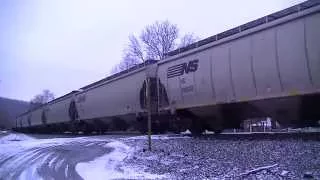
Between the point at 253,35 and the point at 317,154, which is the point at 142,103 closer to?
the point at 253,35

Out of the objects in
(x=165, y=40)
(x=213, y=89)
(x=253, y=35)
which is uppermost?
(x=165, y=40)

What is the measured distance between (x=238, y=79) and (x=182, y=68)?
3.78 meters

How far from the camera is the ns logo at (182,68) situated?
1517 cm

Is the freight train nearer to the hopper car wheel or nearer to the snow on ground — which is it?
the hopper car wheel

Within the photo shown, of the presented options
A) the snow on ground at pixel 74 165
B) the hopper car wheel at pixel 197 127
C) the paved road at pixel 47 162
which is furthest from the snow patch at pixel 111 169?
the hopper car wheel at pixel 197 127

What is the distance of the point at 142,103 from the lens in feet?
65.5

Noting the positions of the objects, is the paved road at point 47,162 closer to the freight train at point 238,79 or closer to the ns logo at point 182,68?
the freight train at point 238,79

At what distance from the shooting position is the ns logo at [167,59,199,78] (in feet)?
49.8

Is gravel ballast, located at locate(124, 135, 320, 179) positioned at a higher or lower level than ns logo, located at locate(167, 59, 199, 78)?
lower

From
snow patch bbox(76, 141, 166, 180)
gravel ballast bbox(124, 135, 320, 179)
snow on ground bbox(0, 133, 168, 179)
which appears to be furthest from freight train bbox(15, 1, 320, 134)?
snow on ground bbox(0, 133, 168, 179)

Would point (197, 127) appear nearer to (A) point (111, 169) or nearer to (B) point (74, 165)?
(B) point (74, 165)

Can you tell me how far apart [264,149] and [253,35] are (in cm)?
435

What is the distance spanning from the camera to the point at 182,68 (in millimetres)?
16047

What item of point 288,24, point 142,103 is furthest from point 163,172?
point 142,103
